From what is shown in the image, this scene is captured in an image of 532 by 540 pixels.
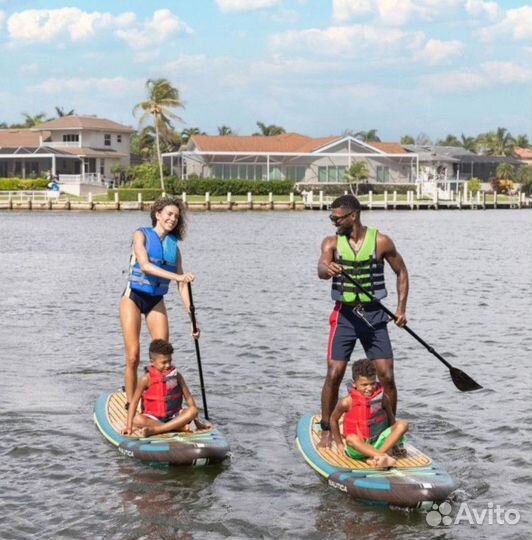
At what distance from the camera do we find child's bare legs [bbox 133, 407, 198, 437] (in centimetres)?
1134

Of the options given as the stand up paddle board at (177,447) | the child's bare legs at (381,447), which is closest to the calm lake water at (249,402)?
the stand up paddle board at (177,447)

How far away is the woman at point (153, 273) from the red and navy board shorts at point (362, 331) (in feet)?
5.33

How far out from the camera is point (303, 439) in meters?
11.6

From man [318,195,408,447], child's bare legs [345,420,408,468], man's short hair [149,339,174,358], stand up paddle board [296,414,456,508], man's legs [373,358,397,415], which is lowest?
stand up paddle board [296,414,456,508]

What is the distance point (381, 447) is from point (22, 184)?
3412 inches

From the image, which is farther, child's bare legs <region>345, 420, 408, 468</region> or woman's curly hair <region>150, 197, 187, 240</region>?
woman's curly hair <region>150, 197, 187, 240</region>

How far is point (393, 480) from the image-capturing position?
32.5 feet

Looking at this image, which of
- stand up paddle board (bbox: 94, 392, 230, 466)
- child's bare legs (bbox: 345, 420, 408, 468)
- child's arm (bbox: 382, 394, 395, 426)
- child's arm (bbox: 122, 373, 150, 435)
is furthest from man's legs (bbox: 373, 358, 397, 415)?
child's arm (bbox: 122, 373, 150, 435)

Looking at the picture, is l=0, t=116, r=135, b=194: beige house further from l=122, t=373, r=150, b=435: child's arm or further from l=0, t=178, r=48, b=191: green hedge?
l=122, t=373, r=150, b=435: child's arm

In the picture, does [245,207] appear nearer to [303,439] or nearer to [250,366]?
[250,366]

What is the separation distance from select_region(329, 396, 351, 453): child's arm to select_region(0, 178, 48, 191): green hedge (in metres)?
85.7

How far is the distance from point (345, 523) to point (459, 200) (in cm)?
9270

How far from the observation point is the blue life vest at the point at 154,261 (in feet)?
38.1

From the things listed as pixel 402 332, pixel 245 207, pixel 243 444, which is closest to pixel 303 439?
pixel 243 444
